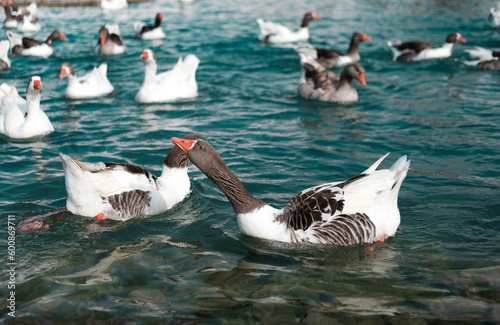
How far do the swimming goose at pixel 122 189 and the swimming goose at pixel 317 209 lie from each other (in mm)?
1451

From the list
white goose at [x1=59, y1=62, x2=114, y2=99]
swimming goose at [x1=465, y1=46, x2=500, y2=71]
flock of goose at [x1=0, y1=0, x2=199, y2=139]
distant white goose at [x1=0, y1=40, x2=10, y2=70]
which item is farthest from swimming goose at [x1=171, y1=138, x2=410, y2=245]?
distant white goose at [x1=0, y1=40, x2=10, y2=70]

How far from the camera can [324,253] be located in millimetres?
6508

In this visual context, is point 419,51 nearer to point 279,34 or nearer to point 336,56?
point 336,56

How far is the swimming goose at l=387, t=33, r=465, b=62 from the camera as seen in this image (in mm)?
17062

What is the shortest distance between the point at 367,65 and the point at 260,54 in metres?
3.75

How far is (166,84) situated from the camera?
44.2 feet

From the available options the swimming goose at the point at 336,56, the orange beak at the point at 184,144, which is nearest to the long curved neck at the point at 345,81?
the swimming goose at the point at 336,56

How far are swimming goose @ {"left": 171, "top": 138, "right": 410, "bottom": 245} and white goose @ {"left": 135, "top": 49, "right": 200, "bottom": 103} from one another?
7.25m

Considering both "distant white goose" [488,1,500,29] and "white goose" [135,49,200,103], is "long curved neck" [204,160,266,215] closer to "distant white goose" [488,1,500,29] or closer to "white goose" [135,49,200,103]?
"white goose" [135,49,200,103]

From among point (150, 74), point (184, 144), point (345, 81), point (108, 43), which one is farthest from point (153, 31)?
point (184, 144)

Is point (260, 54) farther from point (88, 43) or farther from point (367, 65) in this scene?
point (88, 43)

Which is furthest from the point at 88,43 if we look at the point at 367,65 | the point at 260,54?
the point at 367,65

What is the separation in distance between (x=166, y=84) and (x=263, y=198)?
6256mm

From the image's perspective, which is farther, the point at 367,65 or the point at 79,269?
the point at 367,65
